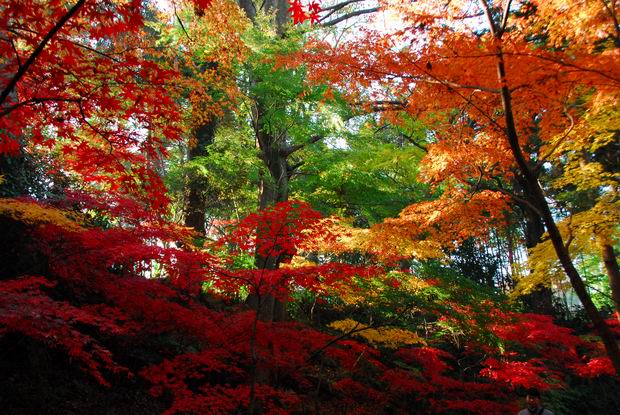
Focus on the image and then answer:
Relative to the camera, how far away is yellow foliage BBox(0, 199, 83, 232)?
17.1ft

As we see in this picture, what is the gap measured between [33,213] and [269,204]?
3.99 metres

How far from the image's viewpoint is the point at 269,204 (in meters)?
7.95

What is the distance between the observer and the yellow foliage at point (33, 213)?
523 cm

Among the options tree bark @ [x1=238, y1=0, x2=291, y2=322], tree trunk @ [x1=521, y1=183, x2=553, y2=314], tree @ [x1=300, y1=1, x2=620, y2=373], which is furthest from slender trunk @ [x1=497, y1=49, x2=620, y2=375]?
tree trunk @ [x1=521, y1=183, x2=553, y2=314]

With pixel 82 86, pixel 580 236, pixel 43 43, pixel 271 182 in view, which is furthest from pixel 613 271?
pixel 43 43

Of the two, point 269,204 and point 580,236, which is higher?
point 269,204

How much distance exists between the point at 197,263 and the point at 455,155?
5043 mm

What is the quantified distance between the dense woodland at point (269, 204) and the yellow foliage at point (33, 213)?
0.06m

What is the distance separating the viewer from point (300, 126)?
963cm

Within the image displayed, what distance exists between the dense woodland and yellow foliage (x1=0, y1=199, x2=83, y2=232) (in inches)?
2.2

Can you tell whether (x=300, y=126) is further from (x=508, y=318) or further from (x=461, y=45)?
(x=508, y=318)

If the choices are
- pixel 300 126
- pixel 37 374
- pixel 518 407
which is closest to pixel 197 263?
pixel 37 374

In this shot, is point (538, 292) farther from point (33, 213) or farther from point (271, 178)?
point (33, 213)

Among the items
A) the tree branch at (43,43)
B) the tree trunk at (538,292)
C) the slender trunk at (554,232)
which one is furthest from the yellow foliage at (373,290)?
the tree trunk at (538,292)
